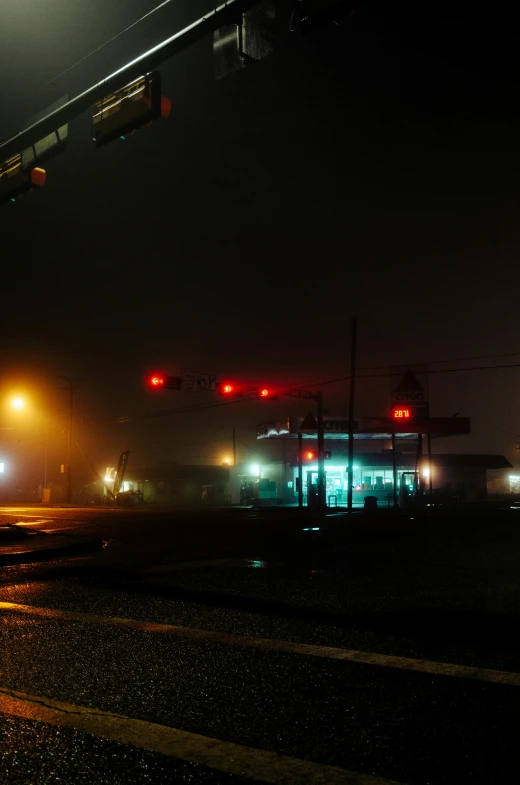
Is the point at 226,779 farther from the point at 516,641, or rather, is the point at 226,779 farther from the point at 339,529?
the point at 339,529

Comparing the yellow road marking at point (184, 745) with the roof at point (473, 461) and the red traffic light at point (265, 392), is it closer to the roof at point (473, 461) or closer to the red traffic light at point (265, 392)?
the red traffic light at point (265, 392)

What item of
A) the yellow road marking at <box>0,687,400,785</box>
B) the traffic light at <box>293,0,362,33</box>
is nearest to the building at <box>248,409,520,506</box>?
the traffic light at <box>293,0,362,33</box>

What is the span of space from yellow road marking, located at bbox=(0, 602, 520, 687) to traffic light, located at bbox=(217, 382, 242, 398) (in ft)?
86.0

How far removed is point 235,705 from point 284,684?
53 cm

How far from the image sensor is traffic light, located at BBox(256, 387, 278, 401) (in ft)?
115

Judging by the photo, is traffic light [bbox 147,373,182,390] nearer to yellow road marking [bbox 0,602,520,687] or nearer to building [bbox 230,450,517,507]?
building [bbox 230,450,517,507]

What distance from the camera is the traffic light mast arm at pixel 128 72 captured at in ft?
24.6

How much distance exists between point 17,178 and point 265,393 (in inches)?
997

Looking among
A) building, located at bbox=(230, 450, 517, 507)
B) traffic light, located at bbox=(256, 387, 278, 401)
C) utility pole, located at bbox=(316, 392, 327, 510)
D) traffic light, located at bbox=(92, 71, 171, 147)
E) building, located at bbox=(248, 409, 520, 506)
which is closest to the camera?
traffic light, located at bbox=(92, 71, 171, 147)

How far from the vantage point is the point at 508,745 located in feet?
11.1

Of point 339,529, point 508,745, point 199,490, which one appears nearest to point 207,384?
point 339,529

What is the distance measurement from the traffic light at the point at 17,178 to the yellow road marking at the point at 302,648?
6497 mm

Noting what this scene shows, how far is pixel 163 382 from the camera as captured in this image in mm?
31453

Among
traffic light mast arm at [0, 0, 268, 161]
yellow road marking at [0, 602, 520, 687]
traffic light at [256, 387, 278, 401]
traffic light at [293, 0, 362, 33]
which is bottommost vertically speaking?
yellow road marking at [0, 602, 520, 687]
